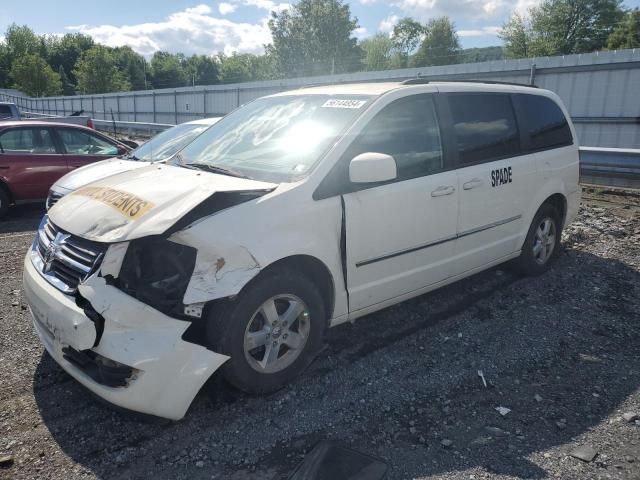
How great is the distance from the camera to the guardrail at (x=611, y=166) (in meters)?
8.03

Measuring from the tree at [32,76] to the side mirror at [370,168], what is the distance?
73.2 metres

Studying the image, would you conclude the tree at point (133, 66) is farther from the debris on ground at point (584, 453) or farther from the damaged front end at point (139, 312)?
the debris on ground at point (584, 453)

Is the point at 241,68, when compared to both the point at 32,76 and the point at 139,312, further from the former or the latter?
the point at 139,312

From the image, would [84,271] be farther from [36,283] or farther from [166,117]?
[166,117]

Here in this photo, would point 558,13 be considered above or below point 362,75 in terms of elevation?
above

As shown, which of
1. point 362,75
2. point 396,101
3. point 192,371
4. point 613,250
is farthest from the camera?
point 362,75

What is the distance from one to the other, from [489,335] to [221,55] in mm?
135455

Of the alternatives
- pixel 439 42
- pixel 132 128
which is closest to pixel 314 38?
pixel 439 42

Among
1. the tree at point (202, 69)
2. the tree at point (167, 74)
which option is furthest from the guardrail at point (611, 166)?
the tree at point (202, 69)

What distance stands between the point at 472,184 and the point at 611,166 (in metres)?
5.46

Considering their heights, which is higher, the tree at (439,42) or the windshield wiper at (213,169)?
the tree at (439,42)

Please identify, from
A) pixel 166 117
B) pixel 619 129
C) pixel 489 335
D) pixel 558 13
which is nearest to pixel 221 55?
pixel 558 13

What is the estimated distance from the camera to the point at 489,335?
4.12m

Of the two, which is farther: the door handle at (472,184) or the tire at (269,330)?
the door handle at (472,184)
